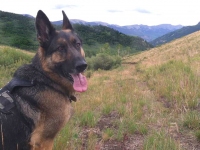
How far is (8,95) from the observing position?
264cm

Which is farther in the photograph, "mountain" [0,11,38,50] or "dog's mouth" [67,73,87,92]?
"mountain" [0,11,38,50]

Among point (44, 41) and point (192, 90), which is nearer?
point (44, 41)

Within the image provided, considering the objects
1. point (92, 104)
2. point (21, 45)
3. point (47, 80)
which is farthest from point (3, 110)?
point (21, 45)

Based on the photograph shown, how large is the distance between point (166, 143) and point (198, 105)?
6.55 ft

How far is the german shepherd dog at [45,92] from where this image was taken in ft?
8.32

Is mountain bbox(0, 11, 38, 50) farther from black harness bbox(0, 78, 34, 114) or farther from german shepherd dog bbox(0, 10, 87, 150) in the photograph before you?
black harness bbox(0, 78, 34, 114)

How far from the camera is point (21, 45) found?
61.1m

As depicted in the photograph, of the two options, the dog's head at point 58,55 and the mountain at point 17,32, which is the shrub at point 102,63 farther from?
the mountain at point 17,32

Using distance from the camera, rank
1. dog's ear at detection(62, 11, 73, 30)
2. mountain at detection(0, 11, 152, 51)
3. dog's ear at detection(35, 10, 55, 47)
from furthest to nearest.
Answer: mountain at detection(0, 11, 152, 51), dog's ear at detection(62, 11, 73, 30), dog's ear at detection(35, 10, 55, 47)

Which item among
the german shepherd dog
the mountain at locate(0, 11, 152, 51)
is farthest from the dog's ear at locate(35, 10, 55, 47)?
the mountain at locate(0, 11, 152, 51)

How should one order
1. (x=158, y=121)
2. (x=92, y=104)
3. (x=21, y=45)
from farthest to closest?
(x=21, y=45), (x=92, y=104), (x=158, y=121)

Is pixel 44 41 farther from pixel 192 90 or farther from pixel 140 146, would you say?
pixel 192 90

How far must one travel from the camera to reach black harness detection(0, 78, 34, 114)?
251 centimetres

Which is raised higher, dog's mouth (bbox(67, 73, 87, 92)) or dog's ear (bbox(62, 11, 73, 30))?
dog's ear (bbox(62, 11, 73, 30))
